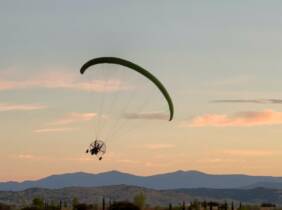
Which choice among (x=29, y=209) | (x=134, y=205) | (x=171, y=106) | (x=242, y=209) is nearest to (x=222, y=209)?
(x=242, y=209)

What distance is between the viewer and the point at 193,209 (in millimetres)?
116062

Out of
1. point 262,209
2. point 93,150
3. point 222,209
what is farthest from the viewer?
point 262,209

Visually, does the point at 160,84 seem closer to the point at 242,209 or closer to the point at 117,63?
the point at 117,63

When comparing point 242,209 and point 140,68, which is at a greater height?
point 140,68

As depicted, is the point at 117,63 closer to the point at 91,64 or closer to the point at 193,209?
→ the point at 91,64

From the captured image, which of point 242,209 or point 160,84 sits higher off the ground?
point 160,84

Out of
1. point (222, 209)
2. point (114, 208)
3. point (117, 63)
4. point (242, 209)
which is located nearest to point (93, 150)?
point (117, 63)

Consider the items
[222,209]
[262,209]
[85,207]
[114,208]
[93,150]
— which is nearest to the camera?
[93,150]

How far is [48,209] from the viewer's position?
113 metres

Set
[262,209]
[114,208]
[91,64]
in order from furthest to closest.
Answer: [262,209] < [114,208] < [91,64]

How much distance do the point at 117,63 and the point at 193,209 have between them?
62.6m

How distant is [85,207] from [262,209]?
163ft

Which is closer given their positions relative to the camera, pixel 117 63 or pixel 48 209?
pixel 117 63

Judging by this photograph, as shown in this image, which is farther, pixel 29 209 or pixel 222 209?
pixel 222 209
